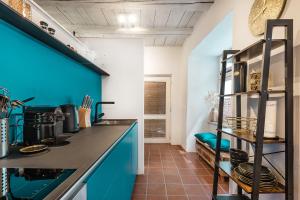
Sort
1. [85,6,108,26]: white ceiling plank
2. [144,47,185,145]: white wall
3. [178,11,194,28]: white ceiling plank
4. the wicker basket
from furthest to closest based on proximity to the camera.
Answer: [144,47,185,145]: white wall → [178,11,194,28]: white ceiling plank → [85,6,108,26]: white ceiling plank → the wicker basket

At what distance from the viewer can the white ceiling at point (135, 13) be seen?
2752mm

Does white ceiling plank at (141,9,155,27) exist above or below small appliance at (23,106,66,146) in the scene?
above

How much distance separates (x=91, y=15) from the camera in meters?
3.27

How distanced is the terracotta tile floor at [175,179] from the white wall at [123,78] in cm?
38

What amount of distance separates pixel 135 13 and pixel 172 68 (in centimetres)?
225

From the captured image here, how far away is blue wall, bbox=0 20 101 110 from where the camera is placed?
113cm

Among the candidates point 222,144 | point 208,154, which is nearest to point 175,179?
point 208,154

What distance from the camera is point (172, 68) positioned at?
514 cm

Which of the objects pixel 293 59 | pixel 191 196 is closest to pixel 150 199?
pixel 191 196

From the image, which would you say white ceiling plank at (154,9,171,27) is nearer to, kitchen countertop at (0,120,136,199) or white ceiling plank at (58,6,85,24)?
white ceiling plank at (58,6,85,24)

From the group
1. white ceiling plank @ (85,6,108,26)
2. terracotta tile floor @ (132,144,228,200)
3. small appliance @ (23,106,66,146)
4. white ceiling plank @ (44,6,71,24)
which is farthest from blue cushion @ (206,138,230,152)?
white ceiling plank @ (44,6,71,24)

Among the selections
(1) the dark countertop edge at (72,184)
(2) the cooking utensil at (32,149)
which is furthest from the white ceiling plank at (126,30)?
(1) the dark countertop edge at (72,184)

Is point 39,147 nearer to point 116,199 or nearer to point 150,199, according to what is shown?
point 116,199

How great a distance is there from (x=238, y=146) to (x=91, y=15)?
3169mm
